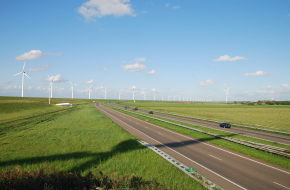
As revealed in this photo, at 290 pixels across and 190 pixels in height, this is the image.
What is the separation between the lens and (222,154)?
21047mm

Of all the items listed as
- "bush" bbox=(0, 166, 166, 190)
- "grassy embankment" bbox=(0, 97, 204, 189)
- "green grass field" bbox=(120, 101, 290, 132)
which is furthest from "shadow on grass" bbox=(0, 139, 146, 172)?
"green grass field" bbox=(120, 101, 290, 132)

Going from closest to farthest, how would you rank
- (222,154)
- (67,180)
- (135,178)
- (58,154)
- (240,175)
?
1. (67,180)
2. (135,178)
3. (240,175)
4. (58,154)
5. (222,154)

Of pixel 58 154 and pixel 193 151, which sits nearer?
pixel 58 154

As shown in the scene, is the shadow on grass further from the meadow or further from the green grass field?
the meadow

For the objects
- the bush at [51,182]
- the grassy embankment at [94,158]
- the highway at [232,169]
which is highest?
the bush at [51,182]

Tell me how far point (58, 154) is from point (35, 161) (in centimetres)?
266

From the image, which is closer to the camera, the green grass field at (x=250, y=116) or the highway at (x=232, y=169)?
the highway at (x=232, y=169)

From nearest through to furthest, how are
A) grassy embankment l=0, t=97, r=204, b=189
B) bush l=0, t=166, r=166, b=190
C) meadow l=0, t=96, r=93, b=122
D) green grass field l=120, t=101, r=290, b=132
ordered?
bush l=0, t=166, r=166, b=190 < grassy embankment l=0, t=97, r=204, b=189 < green grass field l=120, t=101, r=290, b=132 < meadow l=0, t=96, r=93, b=122

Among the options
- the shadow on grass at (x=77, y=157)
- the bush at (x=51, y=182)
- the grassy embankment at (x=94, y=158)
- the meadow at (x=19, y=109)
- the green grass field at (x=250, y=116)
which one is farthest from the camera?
the meadow at (x=19, y=109)

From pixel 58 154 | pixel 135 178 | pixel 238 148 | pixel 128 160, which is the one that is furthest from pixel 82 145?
pixel 238 148

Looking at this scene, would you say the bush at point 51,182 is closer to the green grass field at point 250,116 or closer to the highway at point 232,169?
the highway at point 232,169

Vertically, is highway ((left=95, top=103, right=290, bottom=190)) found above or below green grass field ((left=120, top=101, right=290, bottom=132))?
above

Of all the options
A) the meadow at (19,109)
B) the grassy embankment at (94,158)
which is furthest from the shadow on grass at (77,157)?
the meadow at (19,109)

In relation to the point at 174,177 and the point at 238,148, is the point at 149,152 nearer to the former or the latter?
the point at 174,177
